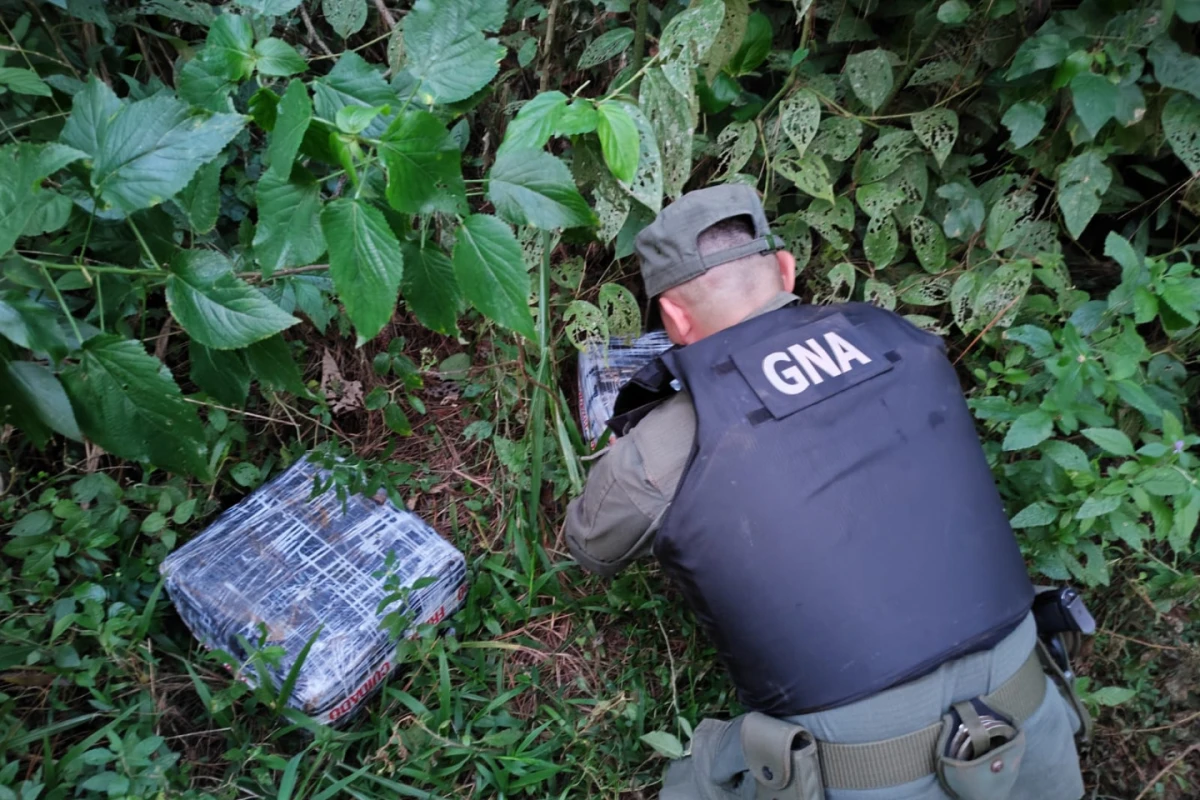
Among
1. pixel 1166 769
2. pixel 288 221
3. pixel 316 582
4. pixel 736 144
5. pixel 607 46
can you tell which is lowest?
pixel 1166 769

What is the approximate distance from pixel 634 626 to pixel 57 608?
1438 mm

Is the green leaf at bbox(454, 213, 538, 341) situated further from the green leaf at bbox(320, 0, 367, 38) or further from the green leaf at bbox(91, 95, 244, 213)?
the green leaf at bbox(320, 0, 367, 38)

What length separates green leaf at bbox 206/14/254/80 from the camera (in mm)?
1114

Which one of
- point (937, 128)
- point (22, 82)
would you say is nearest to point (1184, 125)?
point (937, 128)

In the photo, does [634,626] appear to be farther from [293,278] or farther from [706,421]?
[293,278]

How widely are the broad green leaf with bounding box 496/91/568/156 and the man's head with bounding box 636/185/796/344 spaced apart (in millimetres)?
420

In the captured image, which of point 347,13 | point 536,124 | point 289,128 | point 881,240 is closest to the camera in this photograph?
point 289,128

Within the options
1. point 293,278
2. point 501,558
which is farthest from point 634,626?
point 293,278

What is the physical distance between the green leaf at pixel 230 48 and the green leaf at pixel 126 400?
1.46ft

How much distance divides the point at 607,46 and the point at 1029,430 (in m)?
1.38

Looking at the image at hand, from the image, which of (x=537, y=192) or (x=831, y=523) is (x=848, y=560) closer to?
(x=831, y=523)

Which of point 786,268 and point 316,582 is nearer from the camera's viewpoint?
point 786,268

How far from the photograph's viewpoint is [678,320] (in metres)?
1.64

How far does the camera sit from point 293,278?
5.15 feet
